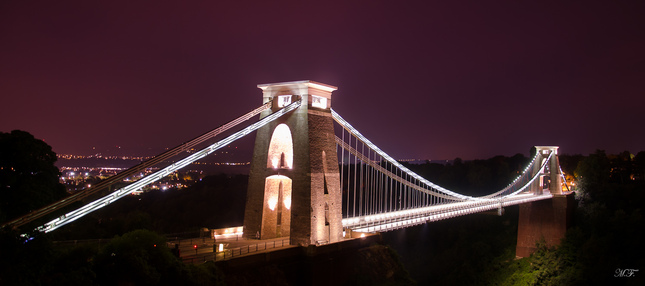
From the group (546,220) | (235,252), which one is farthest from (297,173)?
(546,220)

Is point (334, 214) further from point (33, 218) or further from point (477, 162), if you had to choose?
point (477, 162)

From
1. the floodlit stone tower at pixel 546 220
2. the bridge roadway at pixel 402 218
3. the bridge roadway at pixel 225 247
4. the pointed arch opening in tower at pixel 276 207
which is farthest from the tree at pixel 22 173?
the floodlit stone tower at pixel 546 220

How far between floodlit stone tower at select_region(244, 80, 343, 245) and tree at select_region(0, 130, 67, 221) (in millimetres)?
8650

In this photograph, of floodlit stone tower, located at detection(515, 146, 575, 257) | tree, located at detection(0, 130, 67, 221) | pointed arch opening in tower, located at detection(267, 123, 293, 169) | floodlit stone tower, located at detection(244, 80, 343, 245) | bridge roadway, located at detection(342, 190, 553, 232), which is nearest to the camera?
tree, located at detection(0, 130, 67, 221)

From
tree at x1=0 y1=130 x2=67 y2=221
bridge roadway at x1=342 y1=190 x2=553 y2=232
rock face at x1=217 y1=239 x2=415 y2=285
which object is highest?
tree at x1=0 y1=130 x2=67 y2=221

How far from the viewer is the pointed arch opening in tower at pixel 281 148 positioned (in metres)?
20.0

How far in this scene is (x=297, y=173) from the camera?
18297mm

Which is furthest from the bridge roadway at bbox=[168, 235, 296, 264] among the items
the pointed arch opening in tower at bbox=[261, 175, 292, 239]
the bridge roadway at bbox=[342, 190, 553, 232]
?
the bridge roadway at bbox=[342, 190, 553, 232]

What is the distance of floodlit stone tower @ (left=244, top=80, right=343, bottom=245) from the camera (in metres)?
18.0

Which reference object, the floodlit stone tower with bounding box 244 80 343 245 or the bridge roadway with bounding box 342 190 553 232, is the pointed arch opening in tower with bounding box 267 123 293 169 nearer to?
the floodlit stone tower with bounding box 244 80 343 245

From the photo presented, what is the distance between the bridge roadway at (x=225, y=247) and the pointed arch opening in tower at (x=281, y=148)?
3.04 meters

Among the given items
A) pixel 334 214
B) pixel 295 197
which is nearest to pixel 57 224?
pixel 295 197

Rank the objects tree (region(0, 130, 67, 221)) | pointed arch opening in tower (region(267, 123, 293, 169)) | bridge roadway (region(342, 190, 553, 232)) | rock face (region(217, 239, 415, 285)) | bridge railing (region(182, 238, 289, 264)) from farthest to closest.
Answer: pointed arch opening in tower (region(267, 123, 293, 169))
bridge roadway (region(342, 190, 553, 232))
rock face (region(217, 239, 415, 285))
bridge railing (region(182, 238, 289, 264))
tree (region(0, 130, 67, 221))

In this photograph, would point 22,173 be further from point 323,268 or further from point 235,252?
point 323,268
